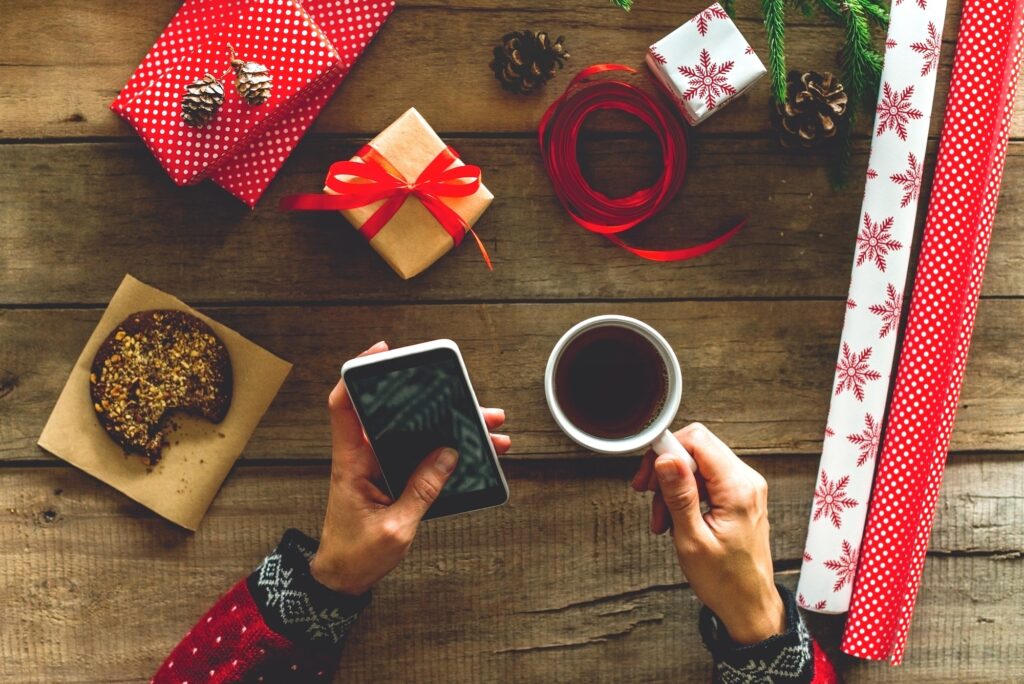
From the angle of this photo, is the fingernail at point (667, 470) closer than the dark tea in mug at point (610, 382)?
Yes

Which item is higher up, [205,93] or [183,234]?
[205,93]

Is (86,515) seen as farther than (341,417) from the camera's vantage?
Yes

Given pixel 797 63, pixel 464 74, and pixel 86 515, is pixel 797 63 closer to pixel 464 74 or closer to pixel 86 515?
pixel 464 74

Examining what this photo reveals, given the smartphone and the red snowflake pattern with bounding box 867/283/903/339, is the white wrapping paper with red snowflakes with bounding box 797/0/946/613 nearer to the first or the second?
the red snowflake pattern with bounding box 867/283/903/339

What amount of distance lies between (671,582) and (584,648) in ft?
0.45

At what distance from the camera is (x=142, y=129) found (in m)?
0.93

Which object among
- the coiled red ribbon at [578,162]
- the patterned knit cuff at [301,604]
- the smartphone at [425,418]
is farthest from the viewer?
the coiled red ribbon at [578,162]

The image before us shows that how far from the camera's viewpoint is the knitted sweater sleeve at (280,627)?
0.87 meters

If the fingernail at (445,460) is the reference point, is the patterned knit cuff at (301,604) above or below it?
below

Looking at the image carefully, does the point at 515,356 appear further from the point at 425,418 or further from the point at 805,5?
the point at 805,5

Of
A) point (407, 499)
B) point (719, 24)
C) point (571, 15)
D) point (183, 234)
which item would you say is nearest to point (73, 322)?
point (183, 234)

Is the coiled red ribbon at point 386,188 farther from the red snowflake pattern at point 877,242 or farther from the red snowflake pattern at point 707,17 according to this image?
the red snowflake pattern at point 877,242

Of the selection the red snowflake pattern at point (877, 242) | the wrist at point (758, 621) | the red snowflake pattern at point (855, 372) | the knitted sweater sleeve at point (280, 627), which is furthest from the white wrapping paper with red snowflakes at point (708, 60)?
the knitted sweater sleeve at point (280, 627)

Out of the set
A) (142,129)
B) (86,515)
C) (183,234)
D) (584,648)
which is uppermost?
(142,129)
